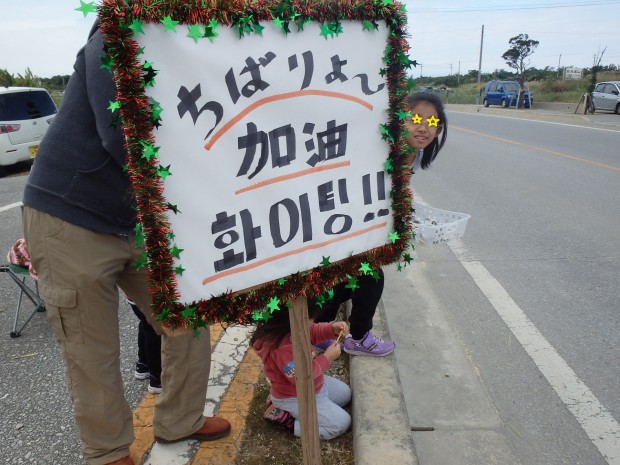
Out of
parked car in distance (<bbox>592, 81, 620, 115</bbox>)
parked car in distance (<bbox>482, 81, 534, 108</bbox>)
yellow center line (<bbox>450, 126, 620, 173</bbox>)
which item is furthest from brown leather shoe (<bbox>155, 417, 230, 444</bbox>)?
parked car in distance (<bbox>482, 81, 534, 108</bbox>)

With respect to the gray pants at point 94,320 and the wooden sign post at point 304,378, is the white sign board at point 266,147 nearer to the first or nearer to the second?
the wooden sign post at point 304,378

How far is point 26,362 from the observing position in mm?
3055

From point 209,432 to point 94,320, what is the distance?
79cm

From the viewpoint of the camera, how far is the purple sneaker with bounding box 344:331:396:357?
2.81 metres

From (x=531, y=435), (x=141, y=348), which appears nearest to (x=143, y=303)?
(x=141, y=348)

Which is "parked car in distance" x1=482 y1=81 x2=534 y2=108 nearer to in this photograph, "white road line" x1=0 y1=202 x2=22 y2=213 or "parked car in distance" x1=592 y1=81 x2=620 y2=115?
"parked car in distance" x1=592 y1=81 x2=620 y2=115

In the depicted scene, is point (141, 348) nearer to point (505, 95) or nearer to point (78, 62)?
point (78, 62)

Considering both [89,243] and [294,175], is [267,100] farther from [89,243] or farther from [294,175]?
[89,243]

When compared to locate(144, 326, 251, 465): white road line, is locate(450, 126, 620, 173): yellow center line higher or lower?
lower

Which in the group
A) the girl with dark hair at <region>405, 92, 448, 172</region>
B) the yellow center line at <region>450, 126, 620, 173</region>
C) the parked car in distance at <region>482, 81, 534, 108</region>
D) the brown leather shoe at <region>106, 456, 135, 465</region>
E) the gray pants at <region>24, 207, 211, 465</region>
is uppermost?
the girl with dark hair at <region>405, 92, 448, 172</region>

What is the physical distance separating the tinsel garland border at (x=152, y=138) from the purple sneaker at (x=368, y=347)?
112 centimetres

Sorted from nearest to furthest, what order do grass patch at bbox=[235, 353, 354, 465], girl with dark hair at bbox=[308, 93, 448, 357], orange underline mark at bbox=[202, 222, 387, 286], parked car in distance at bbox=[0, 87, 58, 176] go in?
orange underline mark at bbox=[202, 222, 387, 286] → grass patch at bbox=[235, 353, 354, 465] → girl with dark hair at bbox=[308, 93, 448, 357] → parked car in distance at bbox=[0, 87, 58, 176]

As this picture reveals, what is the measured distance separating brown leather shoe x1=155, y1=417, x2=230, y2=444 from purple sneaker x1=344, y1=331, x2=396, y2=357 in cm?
83

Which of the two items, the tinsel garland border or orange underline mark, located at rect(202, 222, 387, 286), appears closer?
the tinsel garland border
